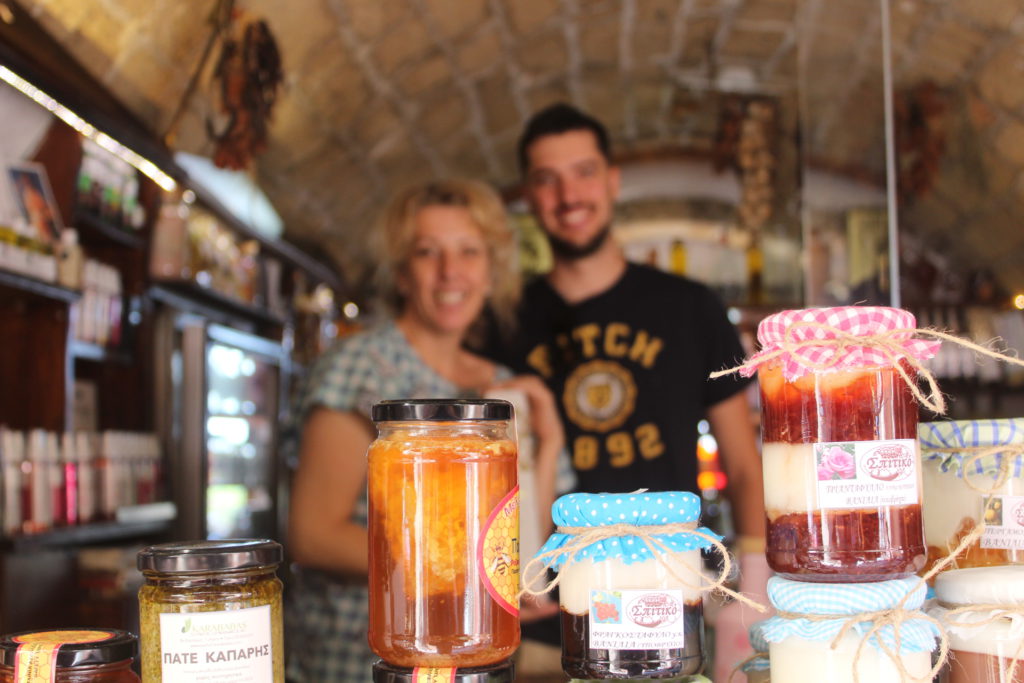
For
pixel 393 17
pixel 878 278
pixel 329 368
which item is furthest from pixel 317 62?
pixel 878 278

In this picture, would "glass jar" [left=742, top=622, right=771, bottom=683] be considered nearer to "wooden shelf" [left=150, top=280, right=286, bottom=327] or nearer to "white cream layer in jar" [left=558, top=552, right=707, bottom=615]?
"white cream layer in jar" [left=558, top=552, right=707, bottom=615]

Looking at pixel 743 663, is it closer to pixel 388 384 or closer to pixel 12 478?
pixel 388 384

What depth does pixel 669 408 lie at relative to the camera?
2.69 meters

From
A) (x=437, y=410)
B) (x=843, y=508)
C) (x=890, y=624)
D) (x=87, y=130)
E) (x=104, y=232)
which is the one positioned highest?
(x=87, y=130)

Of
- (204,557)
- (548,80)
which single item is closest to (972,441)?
(204,557)

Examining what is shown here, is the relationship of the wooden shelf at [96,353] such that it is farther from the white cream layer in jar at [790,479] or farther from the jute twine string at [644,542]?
the white cream layer in jar at [790,479]

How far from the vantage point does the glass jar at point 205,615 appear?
102 cm

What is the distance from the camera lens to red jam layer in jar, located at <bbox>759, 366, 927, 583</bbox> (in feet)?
3.24

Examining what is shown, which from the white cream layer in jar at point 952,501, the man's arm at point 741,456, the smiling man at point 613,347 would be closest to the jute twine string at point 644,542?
the white cream layer in jar at point 952,501

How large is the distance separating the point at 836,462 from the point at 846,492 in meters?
0.03

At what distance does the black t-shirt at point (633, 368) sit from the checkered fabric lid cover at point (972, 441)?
1526 mm

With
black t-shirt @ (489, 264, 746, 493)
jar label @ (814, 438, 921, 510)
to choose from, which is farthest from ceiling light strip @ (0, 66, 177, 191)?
jar label @ (814, 438, 921, 510)

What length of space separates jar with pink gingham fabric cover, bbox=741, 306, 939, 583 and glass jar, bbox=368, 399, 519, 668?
30 cm

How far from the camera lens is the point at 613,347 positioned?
277cm
